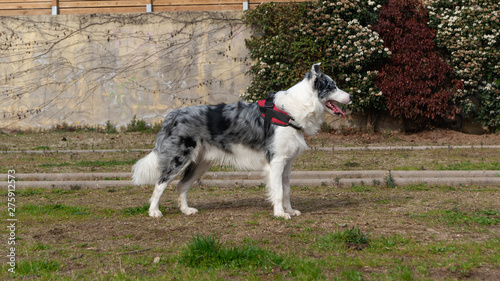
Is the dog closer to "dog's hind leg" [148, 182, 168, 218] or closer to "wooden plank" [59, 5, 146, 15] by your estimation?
"dog's hind leg" [148, 182, 168, 218]

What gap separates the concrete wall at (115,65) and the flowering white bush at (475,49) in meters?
6.09

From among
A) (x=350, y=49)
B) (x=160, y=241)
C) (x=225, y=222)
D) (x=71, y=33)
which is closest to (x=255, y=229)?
(x=225, y=222)

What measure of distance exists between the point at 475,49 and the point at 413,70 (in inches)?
73.4

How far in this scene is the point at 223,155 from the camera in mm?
6723

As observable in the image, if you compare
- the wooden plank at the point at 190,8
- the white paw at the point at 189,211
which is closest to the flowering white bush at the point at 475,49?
the wooden plank at the point at 190,8

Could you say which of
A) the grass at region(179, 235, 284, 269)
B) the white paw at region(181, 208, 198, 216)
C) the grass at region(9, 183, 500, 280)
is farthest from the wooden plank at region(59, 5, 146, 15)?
the grass at region(179, 235, 284, 269)

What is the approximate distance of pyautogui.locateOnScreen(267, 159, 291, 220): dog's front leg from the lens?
636 centimetres

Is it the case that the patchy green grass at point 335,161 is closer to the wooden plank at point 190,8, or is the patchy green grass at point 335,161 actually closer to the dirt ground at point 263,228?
the dirt ground at point 263,228

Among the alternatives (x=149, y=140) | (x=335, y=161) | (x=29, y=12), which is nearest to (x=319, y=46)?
(x=149, y=140)

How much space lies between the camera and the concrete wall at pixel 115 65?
16797 millimetres

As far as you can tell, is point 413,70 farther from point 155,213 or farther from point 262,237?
point 262,237

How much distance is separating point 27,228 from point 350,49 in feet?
37.1

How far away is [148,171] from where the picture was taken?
6676 millimetres

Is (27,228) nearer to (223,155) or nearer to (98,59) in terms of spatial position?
(223,155)
